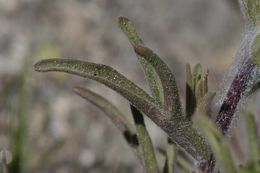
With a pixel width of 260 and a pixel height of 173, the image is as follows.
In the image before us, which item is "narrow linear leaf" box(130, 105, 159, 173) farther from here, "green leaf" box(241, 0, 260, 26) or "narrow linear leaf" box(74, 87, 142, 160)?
"green leaf" box(241, 0, 260, 26)

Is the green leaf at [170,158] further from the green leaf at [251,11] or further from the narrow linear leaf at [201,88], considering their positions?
the green leaf at [251,11]

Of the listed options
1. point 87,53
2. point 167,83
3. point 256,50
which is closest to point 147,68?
point 167,83

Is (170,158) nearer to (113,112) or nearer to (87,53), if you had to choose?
(113,112)

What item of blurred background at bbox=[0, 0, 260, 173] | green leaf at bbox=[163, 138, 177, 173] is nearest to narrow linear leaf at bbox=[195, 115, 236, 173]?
green leaf at bbox=[163, 138, 177, 173]

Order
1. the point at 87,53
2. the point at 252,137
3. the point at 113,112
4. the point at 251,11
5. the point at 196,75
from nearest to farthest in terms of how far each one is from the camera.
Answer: the point at 252,137 → the point at 251,11 → the point at 196,75 → the point at 113,112 → the point at 87,53

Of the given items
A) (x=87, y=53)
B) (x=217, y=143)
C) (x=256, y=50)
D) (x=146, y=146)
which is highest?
(x=87, y=53)

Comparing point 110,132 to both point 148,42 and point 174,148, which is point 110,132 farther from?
point 174,148
